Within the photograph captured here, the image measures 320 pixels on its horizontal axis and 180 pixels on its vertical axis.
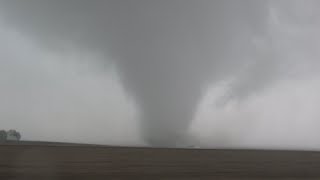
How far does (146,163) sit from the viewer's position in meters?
23.5

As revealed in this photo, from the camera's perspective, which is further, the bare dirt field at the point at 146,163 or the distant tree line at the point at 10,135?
the distant tree line at the point at 10,135

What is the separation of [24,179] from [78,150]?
315cm

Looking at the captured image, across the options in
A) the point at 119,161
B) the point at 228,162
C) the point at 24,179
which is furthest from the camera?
the point at 228,162

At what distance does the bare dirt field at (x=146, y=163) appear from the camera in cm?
2158

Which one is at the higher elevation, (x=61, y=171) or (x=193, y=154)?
(x=193, y=154)

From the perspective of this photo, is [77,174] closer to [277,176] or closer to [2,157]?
[2,157]

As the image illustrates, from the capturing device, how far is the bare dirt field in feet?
70.8

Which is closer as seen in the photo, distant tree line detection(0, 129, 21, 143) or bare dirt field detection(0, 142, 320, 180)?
bare dirt field detection(0, 142, 320, 180)

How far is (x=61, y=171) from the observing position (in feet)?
72.0

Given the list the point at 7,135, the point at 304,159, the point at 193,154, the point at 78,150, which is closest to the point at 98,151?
the point at 78,150

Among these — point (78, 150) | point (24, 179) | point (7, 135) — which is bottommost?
point (24, 179)

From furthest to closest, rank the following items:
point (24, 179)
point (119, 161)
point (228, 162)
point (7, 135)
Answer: point (7, 135) → point (228, 162) → point (119, 161) → point (24, 179)

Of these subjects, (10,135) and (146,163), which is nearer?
(146,163)

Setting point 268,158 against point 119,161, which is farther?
point 268,158
